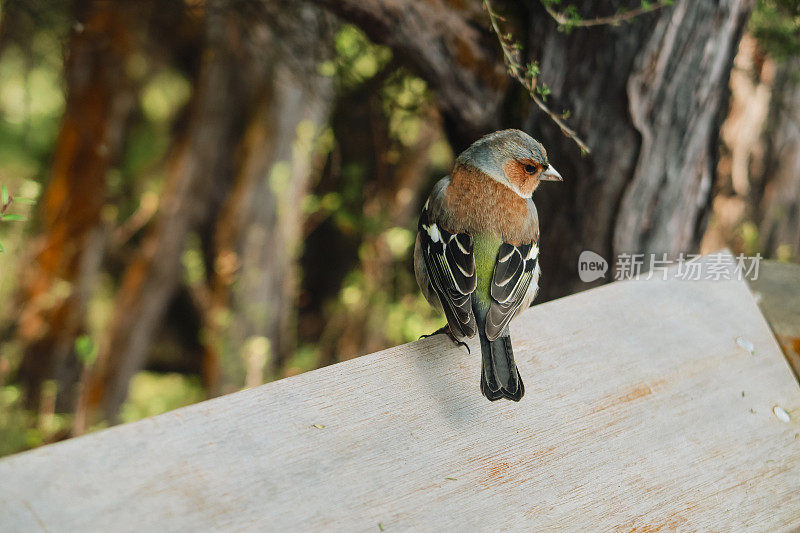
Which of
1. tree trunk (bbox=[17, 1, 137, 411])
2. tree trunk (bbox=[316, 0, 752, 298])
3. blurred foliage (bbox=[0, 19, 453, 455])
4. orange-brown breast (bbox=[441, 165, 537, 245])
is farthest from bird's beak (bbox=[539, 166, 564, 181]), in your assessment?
tree trunk (bbox=[17, 1, 137, 411])

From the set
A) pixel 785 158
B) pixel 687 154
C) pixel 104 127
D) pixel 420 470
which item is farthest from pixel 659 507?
pixel 785 158

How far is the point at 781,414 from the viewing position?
6.30 feet

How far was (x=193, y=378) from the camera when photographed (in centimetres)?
547

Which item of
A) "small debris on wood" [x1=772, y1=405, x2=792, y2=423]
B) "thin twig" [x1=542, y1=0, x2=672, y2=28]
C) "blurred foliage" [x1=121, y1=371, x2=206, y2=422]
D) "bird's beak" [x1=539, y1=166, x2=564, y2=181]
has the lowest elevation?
"blurred foliage" [x1=121, y1=371, x2=206, y2=422]

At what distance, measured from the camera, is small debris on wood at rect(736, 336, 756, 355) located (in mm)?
2139

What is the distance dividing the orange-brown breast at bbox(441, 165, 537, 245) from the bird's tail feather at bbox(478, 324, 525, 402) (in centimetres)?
49

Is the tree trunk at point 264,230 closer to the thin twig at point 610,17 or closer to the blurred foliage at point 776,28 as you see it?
the thin twig at point 610,17

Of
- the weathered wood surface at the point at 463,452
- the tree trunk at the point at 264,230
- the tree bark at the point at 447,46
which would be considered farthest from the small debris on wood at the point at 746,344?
the tree trunk at the point at 264,230

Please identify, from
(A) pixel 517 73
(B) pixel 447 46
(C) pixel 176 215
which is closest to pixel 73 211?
(C) pixel 176 215

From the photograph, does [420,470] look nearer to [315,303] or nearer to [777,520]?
[777,520]

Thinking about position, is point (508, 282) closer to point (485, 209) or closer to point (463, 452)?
point (485, 209)

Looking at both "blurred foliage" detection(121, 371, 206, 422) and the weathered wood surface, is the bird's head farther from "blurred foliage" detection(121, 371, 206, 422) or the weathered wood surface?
"blurred foliage" detection(121, 371, 206, 422)

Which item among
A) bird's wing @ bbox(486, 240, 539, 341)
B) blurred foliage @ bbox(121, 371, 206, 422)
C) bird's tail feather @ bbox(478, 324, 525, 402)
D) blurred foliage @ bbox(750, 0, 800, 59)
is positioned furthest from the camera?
blurred foliage @ bbox(121, 371, 206, 422)

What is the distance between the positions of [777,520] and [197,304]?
4019 mm
